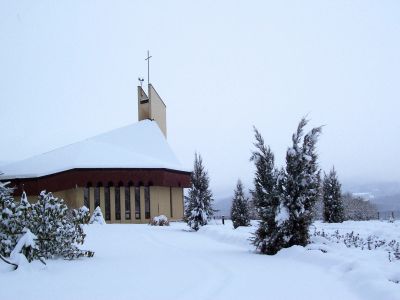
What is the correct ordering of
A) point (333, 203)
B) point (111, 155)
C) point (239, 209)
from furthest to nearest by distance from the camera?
1. point (111, 155)
2. point (333, 203)
3. point (239, 209)

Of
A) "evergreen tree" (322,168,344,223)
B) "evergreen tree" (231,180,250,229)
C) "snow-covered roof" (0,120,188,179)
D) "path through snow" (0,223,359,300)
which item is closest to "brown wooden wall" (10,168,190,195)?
"snow-covered roof" (0,120,188,179)

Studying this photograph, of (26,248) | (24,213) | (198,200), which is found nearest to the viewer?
(26,248)

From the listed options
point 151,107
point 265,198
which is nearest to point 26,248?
point 265,198

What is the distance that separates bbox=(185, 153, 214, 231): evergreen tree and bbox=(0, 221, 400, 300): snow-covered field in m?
13.1

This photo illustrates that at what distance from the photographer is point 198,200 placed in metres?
24.6

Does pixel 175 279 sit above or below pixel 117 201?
below

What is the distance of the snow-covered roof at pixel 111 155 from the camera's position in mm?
33062

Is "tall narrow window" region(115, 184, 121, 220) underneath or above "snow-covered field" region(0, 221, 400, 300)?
above

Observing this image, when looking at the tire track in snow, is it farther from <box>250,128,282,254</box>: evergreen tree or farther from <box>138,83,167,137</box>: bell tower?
<box>138,83,167,137</box>: bell tower

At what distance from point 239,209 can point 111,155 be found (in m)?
12.3

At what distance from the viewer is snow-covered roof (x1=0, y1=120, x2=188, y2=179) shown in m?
33.1

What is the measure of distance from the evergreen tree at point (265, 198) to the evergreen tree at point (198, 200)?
12.0 metres

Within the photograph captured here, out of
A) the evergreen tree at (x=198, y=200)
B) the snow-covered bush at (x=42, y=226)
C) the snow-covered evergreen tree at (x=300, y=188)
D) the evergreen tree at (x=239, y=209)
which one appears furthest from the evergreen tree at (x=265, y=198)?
the evergreen tree at (x=239, y=209)

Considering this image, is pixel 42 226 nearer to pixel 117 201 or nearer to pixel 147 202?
pixel 117 201
